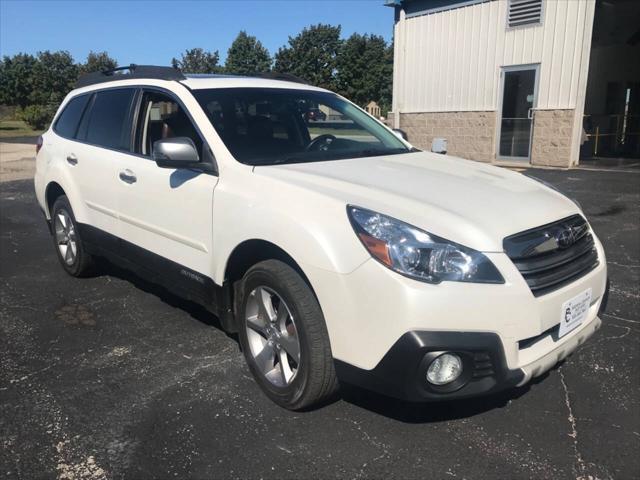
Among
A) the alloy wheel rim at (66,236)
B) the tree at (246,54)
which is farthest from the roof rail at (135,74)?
the tree at (246,54)

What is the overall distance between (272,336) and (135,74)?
2495 mm

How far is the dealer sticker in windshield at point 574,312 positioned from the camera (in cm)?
263

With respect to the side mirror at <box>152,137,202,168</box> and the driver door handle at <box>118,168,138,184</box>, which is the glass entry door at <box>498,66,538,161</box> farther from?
the side mirror at <box>152,137,202,168</box>

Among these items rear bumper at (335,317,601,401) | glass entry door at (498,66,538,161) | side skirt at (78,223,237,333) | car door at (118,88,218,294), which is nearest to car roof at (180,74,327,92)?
car door at (118,88,218,294)

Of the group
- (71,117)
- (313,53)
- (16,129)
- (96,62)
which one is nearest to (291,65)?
(313,53)

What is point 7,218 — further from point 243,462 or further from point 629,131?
point 629,131

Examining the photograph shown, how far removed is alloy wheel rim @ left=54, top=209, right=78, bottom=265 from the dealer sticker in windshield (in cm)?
407

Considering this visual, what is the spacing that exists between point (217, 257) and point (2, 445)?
4.58 ft

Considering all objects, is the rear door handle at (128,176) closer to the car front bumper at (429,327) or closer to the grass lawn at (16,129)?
the car front bumper at (429,327)

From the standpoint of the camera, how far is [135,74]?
4242 mm

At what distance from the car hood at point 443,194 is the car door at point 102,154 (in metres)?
1.65

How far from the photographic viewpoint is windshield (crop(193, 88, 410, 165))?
135 inches

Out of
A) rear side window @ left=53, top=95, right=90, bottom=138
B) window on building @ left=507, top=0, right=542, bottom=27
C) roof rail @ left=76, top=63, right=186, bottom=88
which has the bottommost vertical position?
rear side window @ left=53, top=95, right=90, bottom=138

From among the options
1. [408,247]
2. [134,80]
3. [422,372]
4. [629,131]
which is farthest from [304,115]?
[629,131]
